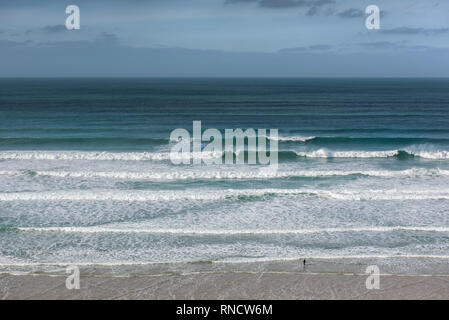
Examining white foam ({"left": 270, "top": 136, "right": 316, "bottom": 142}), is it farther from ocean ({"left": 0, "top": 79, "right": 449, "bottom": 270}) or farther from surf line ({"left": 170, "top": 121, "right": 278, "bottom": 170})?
surf line ({"left": 170, "top": 121, "right": 278, "bottom": 170})

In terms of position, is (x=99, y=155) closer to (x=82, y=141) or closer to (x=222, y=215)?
(x=82, y=141)

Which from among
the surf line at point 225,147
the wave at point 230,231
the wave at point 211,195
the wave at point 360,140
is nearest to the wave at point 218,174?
the surf line at point 225,147

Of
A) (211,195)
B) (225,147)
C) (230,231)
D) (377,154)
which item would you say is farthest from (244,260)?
(377,154)

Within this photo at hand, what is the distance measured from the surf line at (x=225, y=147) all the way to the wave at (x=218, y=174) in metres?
1.71

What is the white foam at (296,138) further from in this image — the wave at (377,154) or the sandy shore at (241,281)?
the sandy shore at (241,281)

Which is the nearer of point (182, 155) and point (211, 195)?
point (211, 195)

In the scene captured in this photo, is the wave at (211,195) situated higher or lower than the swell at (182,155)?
Result: lower

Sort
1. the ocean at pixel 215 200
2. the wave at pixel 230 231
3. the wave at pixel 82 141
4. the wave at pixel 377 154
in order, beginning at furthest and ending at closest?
the wave at pixel 82 141 → the wave at pixel 377 154 → the wave at pixel 230 231 → the ocean at pixel 215 200

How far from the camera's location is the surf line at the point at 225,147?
23375mm

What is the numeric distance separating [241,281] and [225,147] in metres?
16.1

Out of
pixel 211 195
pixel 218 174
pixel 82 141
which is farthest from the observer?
pixel 82 141

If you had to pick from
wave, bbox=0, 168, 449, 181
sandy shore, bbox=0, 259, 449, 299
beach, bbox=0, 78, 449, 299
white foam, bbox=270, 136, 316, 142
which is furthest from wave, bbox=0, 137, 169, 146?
sandy shore, bbox=0, 259, 449, 299

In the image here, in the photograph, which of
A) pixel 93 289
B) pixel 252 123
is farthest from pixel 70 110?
pixel 93 289

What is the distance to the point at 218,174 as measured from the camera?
798 inches
